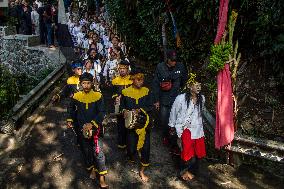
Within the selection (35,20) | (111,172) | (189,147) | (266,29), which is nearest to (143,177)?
(111,172)

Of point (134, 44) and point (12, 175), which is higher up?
point (134, 44)

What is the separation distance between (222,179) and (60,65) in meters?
9.12

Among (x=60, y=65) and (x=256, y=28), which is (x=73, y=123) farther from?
(x=60, y=65)

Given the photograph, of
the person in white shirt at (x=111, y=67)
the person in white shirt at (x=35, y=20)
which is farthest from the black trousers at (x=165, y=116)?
the person in white shirt at (x=35, y=20)

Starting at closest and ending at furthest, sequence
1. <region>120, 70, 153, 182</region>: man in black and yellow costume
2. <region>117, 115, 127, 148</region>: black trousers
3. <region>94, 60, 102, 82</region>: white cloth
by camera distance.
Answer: <region>120, 70, 153, 182</region>: man in black and yellow costume
<region>117, 115, 127, 148</region>: black trousers
<region>94, 60, 102, 82</region>: white cloth

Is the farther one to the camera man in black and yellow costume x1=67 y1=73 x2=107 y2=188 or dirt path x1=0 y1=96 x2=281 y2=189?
dirt path x1=0 y1=96 x2=281 y2=189

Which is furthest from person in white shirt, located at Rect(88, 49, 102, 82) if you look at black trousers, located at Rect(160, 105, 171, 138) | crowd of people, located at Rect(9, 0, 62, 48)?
crowd of people, located at Rect(9, 0, 62, 48)

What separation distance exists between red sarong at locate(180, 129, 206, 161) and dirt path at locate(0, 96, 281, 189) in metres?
0.58

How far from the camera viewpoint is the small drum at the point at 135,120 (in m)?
6.87

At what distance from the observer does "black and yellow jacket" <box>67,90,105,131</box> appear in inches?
262

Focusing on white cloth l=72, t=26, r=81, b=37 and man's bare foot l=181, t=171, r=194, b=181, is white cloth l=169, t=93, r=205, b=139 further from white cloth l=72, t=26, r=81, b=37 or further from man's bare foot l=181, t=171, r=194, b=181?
white cloth l=72, t=26, r=81, b=37

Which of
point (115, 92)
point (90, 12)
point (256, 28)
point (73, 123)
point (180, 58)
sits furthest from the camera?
point (90, 12)

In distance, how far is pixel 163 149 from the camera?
8.50 m

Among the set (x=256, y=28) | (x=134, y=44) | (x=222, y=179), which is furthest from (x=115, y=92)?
(x=134, y=44)
